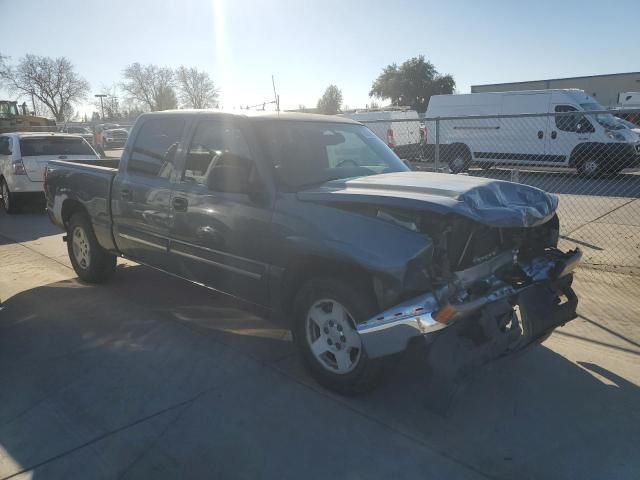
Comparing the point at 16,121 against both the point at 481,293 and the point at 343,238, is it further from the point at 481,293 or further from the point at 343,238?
the point at 481,293

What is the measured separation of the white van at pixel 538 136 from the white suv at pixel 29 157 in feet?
35.1

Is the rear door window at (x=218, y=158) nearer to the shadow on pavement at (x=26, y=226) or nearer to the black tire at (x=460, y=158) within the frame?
the shadow on pavement at (x=26, y=226)

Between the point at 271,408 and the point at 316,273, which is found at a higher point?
the point at 316,273

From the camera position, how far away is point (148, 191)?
4746 millimetres

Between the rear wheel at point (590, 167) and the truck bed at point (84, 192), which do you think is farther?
the rear wheel at point (590, 167)

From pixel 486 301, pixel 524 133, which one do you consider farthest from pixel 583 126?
pixel 486 301

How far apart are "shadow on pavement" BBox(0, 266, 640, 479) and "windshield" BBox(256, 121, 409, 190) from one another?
1463 millimetres

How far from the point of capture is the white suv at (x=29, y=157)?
423 inches

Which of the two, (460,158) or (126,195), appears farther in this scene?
(460,158)

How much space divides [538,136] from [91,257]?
14867mm

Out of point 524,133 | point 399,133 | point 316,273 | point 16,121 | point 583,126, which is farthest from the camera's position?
point 16,121

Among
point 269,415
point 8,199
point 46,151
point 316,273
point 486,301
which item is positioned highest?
point 46,151

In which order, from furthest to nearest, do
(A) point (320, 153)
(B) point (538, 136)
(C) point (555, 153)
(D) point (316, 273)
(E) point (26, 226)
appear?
(B) point (538, 136) < (C) point (555, 153) < (E) point (26, 226) < (A) point (320, 153) < (D) point (316, 273)

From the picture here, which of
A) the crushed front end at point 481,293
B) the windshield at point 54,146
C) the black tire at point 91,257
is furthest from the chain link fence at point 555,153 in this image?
the crushed front end at point 481,293
